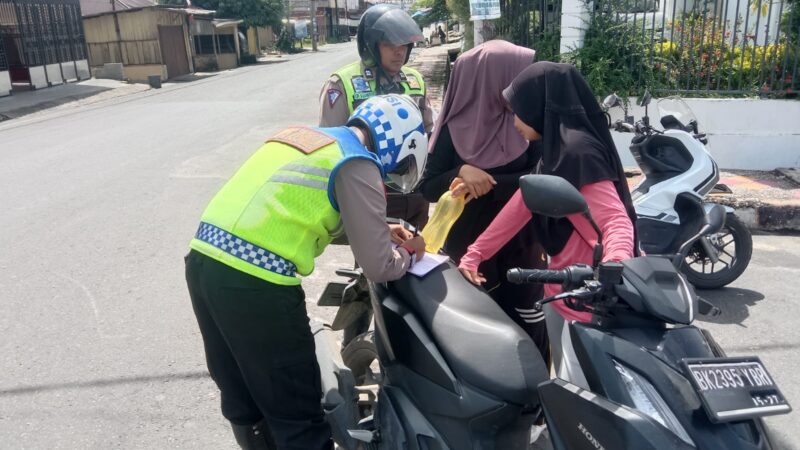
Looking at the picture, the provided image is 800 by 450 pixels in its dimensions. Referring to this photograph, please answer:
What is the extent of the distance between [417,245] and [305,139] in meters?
0.51

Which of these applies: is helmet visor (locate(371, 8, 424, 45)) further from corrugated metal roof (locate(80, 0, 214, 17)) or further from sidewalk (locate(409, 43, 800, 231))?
corrugated metal roof (locate(80, 0, 214, 17))

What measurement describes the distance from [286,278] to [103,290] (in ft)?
10.4

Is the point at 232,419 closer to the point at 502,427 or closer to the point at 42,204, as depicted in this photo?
the point at 502,427

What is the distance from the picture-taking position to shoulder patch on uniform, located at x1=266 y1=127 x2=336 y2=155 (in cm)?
209

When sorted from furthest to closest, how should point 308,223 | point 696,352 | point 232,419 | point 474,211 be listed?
point 474,211
point 232,419
point 308,223
point 696,352

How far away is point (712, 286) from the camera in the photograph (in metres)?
4.47

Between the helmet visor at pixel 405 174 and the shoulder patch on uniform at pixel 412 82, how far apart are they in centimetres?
156

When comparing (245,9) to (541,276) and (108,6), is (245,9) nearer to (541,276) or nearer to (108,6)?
(108,6)

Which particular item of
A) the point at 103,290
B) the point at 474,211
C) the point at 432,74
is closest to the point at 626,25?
the point at 474,211

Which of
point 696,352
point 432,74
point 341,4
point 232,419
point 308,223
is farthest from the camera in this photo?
point 341,4

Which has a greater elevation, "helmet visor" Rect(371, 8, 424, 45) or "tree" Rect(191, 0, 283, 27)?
"tree" Rect(191, 0, 283, 27)

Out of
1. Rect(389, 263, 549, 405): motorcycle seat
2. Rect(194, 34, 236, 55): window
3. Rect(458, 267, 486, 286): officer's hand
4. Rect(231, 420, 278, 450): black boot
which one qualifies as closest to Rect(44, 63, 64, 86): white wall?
Rect(194, 34, 236, 55): window

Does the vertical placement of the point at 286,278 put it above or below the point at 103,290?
above

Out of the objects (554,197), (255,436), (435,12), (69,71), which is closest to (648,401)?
(554,197)
